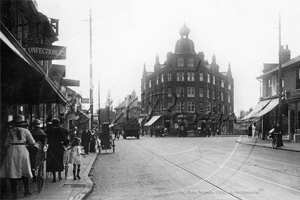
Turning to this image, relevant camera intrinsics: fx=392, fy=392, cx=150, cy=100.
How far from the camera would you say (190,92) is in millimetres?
74250

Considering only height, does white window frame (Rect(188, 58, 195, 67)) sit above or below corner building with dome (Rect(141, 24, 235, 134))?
above

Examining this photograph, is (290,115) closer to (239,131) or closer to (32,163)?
(32,163)

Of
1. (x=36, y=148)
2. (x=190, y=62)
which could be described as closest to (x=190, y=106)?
(x=190, y=62)

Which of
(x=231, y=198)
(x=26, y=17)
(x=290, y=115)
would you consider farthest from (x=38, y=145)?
(x=290, y=115)

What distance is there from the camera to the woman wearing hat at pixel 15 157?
7.79 metres

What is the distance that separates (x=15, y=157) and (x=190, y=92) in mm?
67207

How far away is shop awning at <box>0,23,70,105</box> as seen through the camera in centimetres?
736

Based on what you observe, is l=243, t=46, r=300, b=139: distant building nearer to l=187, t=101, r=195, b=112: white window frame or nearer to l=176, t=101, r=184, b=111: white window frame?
l=176, t=101, r=184, b=111: white window frame

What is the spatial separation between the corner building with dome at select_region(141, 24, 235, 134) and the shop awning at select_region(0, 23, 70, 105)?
5928 cm

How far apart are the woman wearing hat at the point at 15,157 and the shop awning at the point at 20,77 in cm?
120

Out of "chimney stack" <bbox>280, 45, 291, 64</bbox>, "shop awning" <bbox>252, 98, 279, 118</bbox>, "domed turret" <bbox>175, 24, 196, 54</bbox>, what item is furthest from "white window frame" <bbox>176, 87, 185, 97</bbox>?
"shop awning" <bbox>252, 98, 279, 118</bbox>

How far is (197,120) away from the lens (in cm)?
7194

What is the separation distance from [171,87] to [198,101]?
5878 mm

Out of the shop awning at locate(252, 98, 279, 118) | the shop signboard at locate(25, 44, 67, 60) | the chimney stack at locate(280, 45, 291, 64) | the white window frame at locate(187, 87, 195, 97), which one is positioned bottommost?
the shop awning at locate(252, 98, 279, 118)
